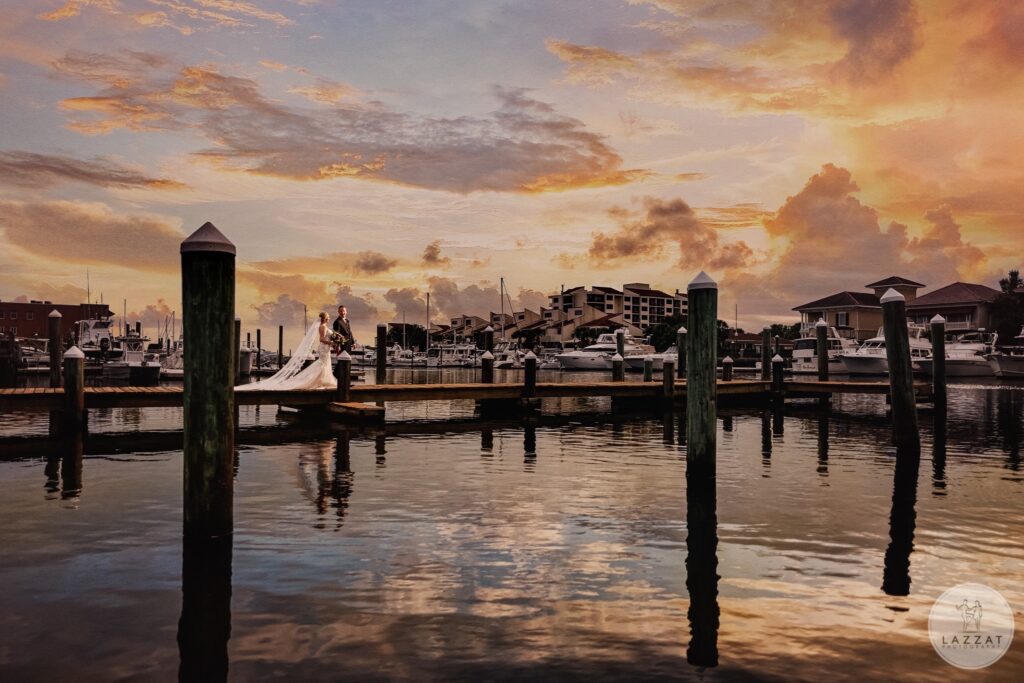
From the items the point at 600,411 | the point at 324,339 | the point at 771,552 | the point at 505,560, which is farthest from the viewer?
the point at 600,411

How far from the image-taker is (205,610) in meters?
6.84

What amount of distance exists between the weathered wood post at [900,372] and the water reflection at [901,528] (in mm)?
2025

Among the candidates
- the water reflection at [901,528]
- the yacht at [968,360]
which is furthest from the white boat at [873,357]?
the water reflection at [901,528]

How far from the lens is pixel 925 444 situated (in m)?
20.2

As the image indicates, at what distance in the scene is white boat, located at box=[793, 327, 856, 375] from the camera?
227 feet

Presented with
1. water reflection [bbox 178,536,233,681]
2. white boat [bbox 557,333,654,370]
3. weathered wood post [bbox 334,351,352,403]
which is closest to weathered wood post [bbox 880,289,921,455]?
weathered wood post [bbox 334,351,352,403]

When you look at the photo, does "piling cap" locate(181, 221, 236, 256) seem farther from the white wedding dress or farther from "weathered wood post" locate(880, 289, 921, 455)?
"weathered wood post" locate(880, 289, 921, 455)

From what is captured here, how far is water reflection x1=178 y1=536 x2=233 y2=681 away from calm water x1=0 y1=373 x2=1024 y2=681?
29 millimetres

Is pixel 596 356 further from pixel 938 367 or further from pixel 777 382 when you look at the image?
pixel 938 367

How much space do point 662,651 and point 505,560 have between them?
2.71m

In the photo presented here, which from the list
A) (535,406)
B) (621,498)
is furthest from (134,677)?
(535,406)

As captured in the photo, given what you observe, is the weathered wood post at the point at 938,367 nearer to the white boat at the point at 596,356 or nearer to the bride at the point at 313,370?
the bride at the point at 313,370

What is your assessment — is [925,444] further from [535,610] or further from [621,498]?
[535,610]
